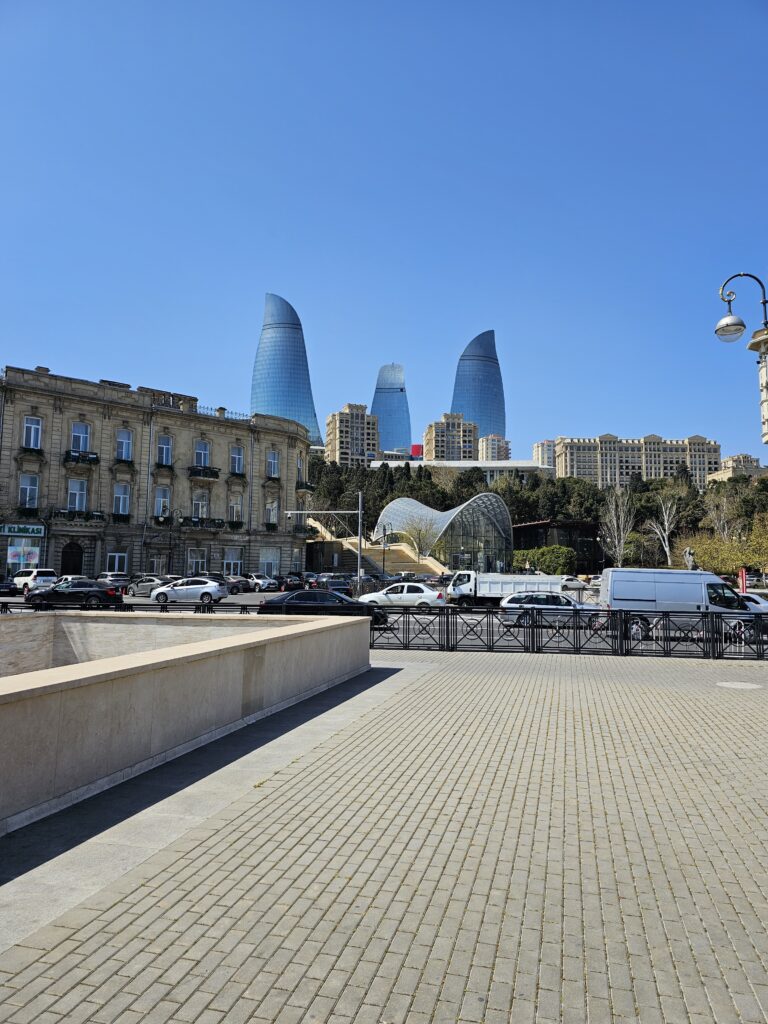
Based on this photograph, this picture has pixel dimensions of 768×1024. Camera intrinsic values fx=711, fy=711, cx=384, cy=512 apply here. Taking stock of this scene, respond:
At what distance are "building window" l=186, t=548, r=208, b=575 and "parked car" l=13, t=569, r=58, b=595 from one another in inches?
562

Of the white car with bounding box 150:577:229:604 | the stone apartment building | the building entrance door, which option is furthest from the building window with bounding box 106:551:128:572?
the white car with bounding box 150:577:229:604

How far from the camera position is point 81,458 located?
49.3m

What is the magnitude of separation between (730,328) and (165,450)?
156ft

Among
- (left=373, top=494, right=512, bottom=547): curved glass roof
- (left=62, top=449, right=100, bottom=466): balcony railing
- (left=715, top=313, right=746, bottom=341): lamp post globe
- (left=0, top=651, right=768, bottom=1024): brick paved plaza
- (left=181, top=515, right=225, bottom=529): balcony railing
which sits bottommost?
(left=0, top=651, right=768, bottom=1024): brick paved plaza

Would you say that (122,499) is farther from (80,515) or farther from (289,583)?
(289,583)

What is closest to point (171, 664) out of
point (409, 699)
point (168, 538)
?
point (409, 699)

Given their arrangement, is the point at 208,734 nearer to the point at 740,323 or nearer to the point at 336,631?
the point at 336,631

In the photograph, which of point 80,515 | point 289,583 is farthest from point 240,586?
point 80,515

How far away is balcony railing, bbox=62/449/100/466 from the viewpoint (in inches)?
1918

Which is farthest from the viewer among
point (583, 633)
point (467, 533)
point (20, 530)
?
point (467, 533)

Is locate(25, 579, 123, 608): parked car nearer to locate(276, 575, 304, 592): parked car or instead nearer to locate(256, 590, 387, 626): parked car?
locate(256, 590, 387, 626): parked car

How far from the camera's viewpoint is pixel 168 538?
5375 centimetres

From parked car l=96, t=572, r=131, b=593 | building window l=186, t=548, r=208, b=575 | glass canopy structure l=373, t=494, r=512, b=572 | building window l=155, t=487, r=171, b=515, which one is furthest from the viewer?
glass canopy structure l=373, t=494, r=512, b=572

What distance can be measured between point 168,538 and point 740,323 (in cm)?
4660
